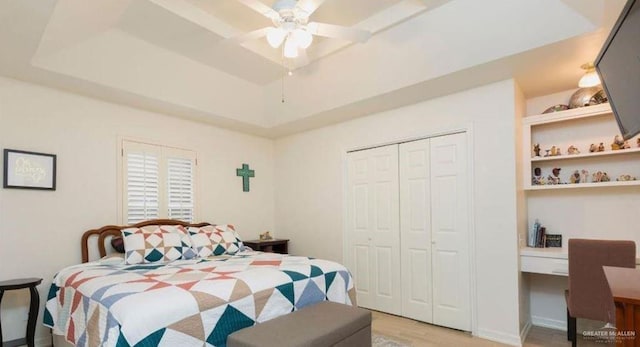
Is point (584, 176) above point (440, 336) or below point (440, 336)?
above

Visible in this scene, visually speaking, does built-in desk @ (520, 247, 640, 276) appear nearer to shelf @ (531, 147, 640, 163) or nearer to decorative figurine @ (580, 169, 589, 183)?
decorative figurine @ (580, 169, 589, 183)

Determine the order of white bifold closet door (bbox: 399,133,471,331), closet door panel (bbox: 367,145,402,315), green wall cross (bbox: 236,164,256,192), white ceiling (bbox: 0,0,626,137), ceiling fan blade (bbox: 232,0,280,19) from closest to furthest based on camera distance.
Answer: ceiling fan blade (bbox: 232,0,280,19), white ceiling (bbox: 0,0,626,137), white bifold closet door (bbox: 399,133,471,331), closet door panel (bbox: 367,145,402,315), green wall cross (bbox: 236,164,256,192)

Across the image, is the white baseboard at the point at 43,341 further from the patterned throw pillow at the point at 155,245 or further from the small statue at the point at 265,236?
the small statue at the point at 265,236

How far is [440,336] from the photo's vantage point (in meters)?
3.19

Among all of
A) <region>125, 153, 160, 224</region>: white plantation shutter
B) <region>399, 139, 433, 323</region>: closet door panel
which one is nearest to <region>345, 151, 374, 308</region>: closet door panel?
<region>399, 139, 433, 323</region>: closet door panel

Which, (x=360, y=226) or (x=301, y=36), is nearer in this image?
(x=301, y=36)

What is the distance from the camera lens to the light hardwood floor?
9.84 feet

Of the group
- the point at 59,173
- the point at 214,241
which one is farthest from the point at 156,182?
the point at 214,241

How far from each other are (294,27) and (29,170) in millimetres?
2629

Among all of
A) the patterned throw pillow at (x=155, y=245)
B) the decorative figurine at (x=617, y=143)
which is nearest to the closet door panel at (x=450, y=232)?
the decorative figurine at (x=617, y=143)

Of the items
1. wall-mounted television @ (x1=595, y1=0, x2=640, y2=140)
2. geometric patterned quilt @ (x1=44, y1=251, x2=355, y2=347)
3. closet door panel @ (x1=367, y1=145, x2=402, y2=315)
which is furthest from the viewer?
closet door panel @ (x1=367, y1=145, x2=402, y2=315)

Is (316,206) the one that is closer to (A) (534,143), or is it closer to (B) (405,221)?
(B) (405,221)

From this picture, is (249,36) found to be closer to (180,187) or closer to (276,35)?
(276,35)

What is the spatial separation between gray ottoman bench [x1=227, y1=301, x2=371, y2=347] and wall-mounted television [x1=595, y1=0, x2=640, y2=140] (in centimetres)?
180
